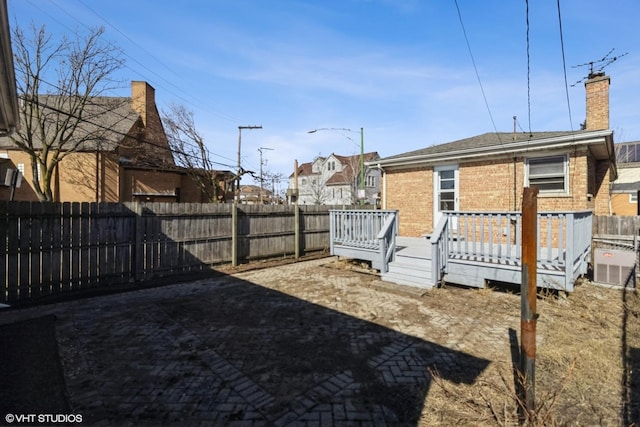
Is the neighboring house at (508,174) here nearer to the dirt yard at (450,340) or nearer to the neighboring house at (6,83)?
the dirt yard at (450,340)

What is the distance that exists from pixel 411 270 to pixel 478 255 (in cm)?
147

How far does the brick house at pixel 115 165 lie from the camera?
17.0m

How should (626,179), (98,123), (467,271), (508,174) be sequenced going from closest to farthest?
(467,271), (508,174), (98,123), (626,179)

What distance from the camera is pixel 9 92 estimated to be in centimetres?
330

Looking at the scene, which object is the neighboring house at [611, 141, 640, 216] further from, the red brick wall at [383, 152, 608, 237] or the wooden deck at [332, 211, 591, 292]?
the wooden deck at [332, 211, 591, 292]

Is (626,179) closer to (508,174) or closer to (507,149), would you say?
(508,174)

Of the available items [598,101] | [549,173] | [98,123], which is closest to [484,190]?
[549,173]

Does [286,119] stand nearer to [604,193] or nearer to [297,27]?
[297,27]

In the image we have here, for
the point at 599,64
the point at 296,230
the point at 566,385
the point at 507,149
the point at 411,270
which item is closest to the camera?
the point at 566,385

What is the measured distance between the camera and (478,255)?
6469 millimetres

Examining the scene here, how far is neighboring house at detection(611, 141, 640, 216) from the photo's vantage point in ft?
66.8

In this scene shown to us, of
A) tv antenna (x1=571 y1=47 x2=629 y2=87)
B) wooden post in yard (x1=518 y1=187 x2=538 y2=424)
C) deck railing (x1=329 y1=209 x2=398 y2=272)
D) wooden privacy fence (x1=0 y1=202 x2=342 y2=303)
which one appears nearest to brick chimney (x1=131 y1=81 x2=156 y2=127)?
wooden privacy fence (x1=0 y1=202 x2=342 y2=303)

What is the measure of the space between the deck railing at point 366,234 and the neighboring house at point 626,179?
55.1 feet

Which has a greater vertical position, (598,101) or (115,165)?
(598,101)
